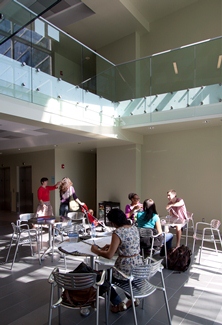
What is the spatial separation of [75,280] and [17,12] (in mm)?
3523

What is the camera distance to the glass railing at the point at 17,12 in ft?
9.93

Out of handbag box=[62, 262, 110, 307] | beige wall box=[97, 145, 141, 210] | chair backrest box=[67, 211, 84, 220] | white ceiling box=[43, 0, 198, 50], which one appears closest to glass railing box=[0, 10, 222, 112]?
beige wall box=[97, 145, 141, 210]

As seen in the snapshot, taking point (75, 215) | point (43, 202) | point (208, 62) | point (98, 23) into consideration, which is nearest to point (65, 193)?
point (43, 202)

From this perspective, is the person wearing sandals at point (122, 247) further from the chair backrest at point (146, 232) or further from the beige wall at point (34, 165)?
the beige wall at point (34, 165)

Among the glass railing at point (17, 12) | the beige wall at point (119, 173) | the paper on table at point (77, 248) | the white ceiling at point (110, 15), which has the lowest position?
the paper on table at point (77, 248)

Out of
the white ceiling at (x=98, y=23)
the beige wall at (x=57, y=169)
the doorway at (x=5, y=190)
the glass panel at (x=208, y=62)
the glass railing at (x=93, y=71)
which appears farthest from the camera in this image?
the doorway at (x=5, y=190)

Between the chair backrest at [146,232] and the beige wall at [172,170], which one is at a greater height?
the beige wall at [172,170]

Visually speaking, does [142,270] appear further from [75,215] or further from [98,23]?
[98,23]

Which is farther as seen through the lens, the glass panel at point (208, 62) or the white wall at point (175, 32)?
the white wall at point (175, 32)

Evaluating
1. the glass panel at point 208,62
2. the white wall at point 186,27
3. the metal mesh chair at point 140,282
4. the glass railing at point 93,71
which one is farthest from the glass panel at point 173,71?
the metal mesh chair at point 140,282

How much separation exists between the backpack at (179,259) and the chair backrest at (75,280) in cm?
233

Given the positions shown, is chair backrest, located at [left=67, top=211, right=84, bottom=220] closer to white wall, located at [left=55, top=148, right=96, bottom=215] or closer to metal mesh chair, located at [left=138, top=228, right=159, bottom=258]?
metal mesh chair, located at [left=138, top=228, right=159, bottom=258]

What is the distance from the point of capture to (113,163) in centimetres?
835

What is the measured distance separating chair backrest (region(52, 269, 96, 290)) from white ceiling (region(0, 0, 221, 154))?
4.60 m
